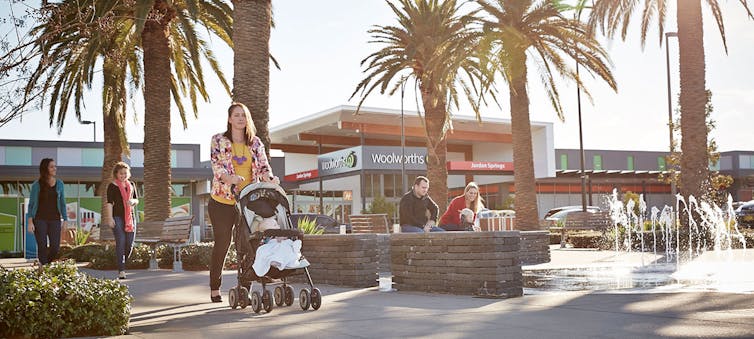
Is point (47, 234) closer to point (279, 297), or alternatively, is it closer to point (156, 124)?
point (279, 297)

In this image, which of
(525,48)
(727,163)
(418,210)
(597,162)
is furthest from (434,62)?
(727,163)

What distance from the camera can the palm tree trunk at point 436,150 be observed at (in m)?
24.7

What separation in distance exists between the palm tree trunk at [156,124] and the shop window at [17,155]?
3438 cm

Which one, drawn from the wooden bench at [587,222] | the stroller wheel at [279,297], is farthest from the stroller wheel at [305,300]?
the wooden bench at [587,222]

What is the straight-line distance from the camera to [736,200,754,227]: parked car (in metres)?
35.8

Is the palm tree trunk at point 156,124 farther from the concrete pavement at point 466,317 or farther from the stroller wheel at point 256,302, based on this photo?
the stroller wheel at point 256,302

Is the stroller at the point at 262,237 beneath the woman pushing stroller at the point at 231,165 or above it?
beneath

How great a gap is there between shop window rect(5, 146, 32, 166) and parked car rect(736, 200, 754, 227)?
39.5 metres

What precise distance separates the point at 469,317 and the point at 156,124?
13.7 m

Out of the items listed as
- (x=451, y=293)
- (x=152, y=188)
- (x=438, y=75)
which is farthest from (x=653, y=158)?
(x=451, y=293)

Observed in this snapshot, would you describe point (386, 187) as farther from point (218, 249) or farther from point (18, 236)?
point (218, 249)

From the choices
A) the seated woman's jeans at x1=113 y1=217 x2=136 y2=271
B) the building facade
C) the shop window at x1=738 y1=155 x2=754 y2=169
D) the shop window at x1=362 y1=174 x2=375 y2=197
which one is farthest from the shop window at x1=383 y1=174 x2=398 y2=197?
the shop window at x1=738 y1=155 x2=754 y2=169

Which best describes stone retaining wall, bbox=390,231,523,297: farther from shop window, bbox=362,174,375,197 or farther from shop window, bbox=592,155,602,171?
shop window, bbox=592,155,602,171

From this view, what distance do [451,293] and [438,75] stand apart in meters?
15.1
